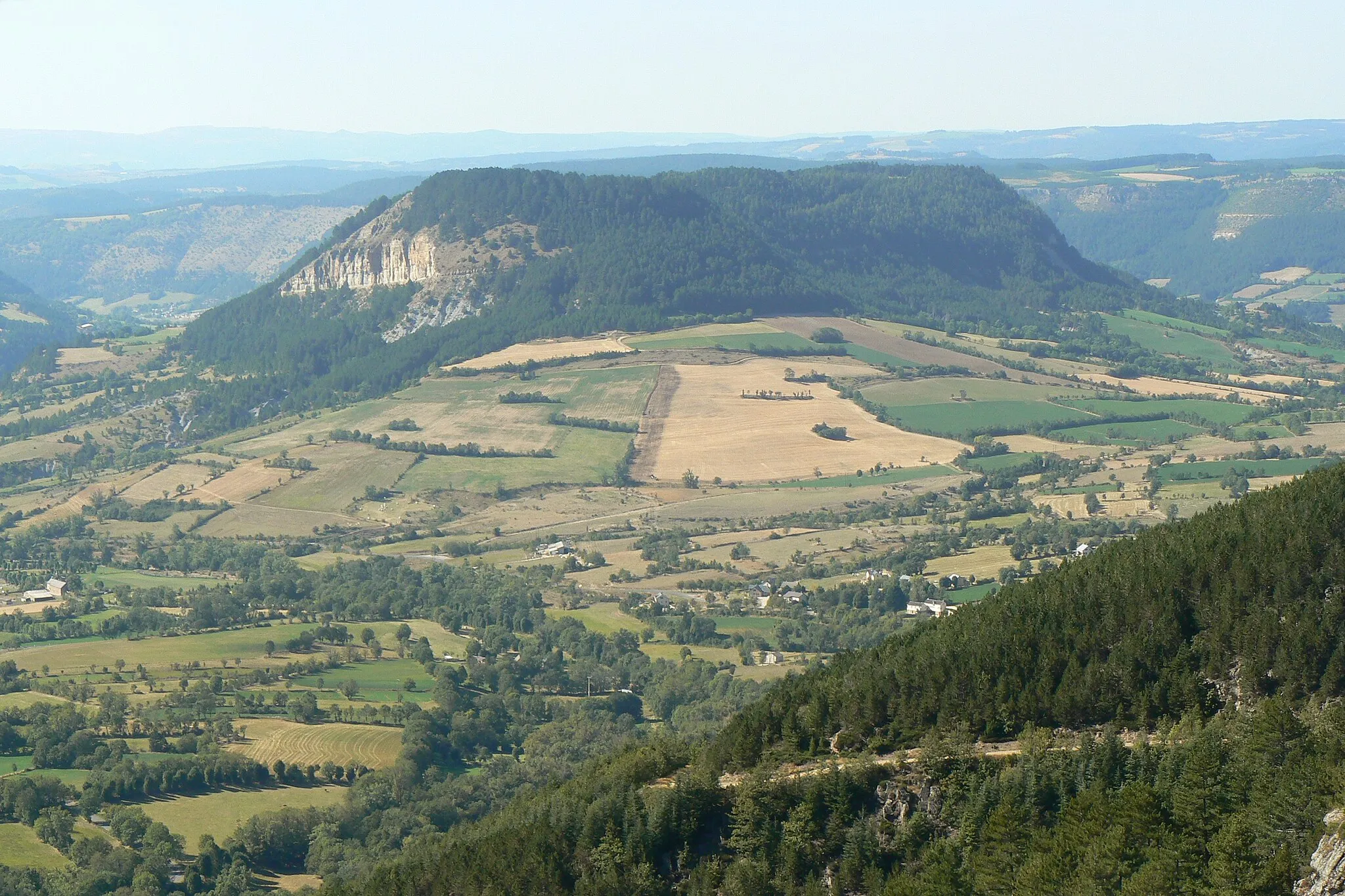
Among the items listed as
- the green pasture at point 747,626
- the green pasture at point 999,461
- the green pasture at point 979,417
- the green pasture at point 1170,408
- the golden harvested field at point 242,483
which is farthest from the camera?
the green pasture at point 1170,408

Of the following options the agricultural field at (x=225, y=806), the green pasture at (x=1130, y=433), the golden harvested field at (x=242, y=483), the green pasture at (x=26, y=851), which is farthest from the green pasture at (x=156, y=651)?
the green pasture at (x=1130, y=433)

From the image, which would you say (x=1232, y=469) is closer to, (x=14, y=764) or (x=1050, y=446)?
(x=1050, y=446)

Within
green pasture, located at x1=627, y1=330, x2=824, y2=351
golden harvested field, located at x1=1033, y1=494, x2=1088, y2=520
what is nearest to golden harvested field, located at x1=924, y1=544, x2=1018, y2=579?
golden harvested field, located at x1=1033, y1=494, x2=1088, y2=520

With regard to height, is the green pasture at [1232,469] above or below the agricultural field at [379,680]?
above

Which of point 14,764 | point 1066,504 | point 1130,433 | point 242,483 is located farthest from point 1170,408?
point 14,764

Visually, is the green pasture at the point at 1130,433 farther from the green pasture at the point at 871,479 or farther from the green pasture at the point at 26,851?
the green pasture at the point at 26,851

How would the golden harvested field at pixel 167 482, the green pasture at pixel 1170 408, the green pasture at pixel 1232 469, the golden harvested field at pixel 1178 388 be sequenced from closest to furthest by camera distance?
the green pasture at pixel 1232 469
the golden harvested field at pixel 167 482
the green pasture at pixel 1170 408
the golden harvested field at pixel 1178 388
